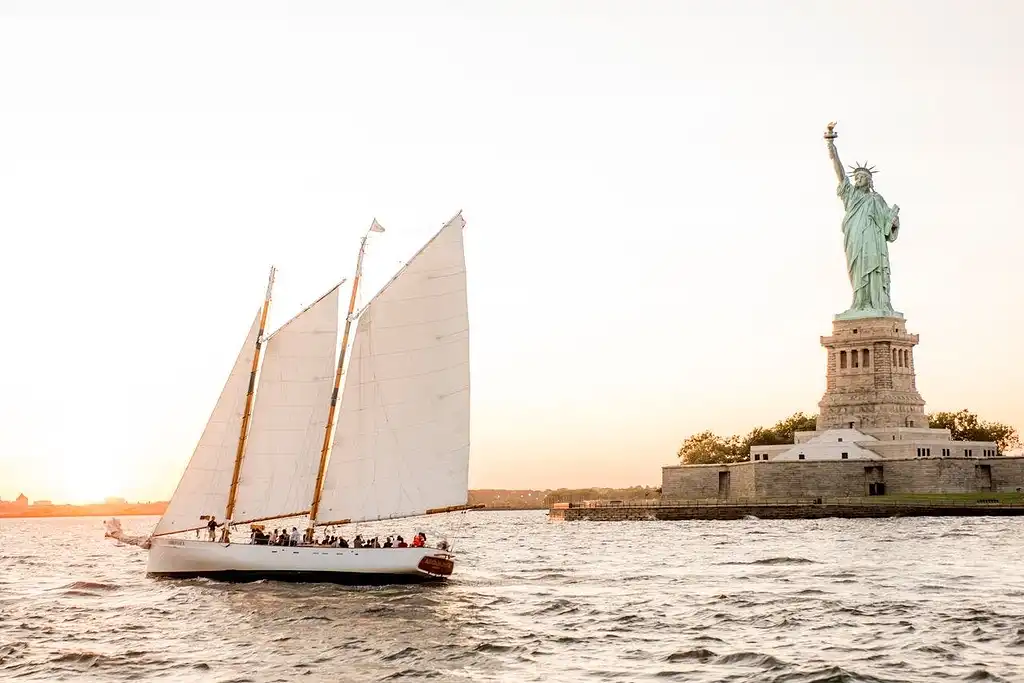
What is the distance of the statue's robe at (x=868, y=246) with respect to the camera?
144625 mm

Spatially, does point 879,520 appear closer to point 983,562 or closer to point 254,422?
point 983,562

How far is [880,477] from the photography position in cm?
13462

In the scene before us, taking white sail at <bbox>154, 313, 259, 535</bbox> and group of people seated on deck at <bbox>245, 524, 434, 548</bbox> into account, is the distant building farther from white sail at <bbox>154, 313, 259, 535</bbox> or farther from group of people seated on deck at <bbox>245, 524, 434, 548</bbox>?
white sail at <bbox>154, 313, 259, 535</bbox>

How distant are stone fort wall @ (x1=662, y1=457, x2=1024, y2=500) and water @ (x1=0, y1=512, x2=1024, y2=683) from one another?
62.4m

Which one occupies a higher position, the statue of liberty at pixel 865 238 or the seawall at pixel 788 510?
the statue of liberty at pixel 865 238

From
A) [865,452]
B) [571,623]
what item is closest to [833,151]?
[865,452]

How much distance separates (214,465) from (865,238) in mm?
102822

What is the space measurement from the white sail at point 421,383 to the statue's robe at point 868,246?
9887 centimetres

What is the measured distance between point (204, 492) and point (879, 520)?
72.3 meters

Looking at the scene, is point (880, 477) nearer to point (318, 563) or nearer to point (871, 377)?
point (871, 377)

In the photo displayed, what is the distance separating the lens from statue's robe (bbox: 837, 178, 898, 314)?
145 meters

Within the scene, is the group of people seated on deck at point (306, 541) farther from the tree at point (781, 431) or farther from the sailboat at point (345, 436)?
the tree at point (781, 431)

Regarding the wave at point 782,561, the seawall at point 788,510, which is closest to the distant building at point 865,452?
the seawall at point 788,510

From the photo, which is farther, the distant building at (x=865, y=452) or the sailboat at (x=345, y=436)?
the distant building at (x=865, y=452)
